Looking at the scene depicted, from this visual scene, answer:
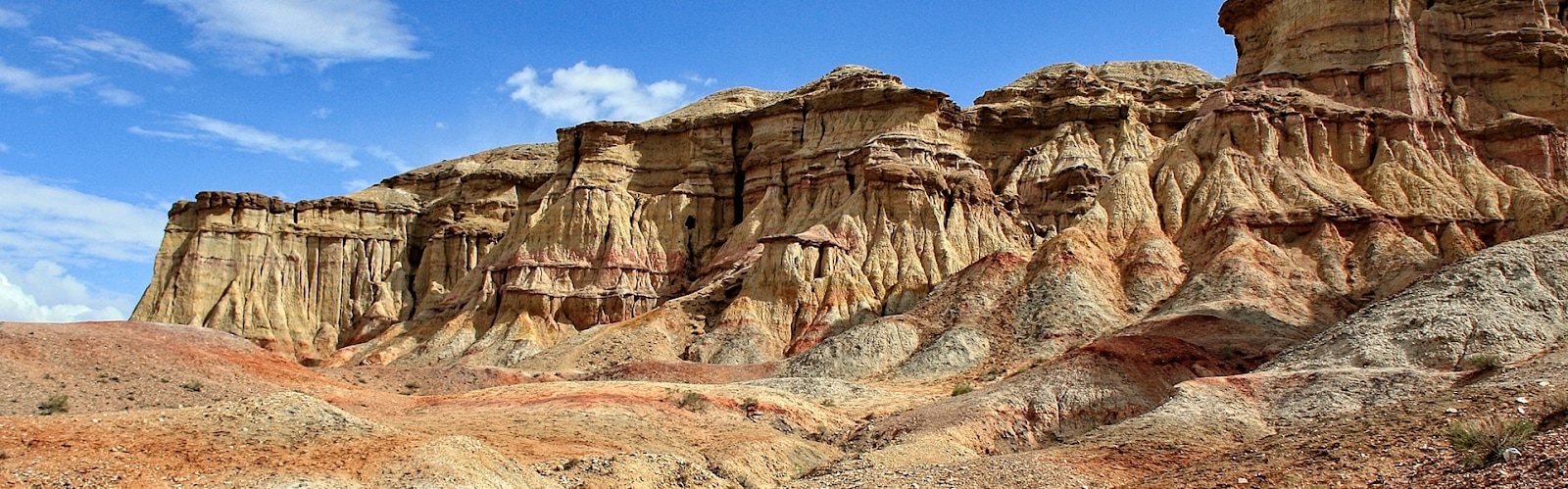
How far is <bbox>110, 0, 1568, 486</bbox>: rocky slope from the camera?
2838 centimetres

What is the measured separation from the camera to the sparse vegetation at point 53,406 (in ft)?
87.7

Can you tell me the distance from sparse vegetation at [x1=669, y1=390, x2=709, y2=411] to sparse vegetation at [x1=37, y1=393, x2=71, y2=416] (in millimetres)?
13208

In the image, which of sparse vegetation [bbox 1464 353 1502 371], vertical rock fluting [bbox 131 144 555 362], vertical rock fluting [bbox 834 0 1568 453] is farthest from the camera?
vertical rock fluting [bbox 131 144 555 362]

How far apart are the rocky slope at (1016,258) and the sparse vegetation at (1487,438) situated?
879 mm

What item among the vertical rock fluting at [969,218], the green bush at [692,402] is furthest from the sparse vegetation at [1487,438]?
the green bush at [692,402]

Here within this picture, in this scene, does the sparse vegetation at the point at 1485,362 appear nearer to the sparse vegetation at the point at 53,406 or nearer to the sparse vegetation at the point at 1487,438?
the sparse vegetation at the point at 1487,438

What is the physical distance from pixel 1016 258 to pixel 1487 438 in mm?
34118

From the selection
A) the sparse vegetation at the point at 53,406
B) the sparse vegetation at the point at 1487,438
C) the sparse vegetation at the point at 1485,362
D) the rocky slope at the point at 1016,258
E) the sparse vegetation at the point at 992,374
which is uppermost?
the rocky slope at the point at 1016,258

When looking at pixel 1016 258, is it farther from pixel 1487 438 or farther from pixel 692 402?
pixel 1487 438

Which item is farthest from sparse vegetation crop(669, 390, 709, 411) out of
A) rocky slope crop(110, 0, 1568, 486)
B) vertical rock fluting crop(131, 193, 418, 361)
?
vertical rock fluting crop(131, 193, 418, 361)

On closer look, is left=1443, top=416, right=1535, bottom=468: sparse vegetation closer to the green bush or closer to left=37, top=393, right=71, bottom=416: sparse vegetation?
the green bush

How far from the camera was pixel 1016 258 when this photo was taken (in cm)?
5212

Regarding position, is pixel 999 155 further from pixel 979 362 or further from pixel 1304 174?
pixel 979 362

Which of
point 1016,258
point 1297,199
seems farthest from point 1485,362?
point 1297,199
